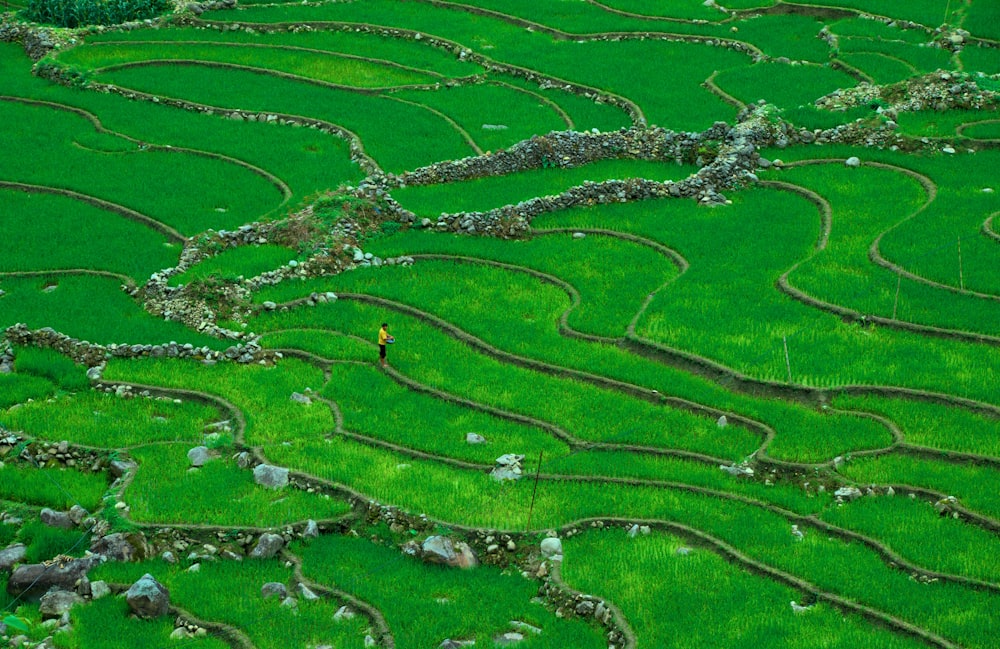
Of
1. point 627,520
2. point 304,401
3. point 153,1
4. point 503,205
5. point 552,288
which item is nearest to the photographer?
point 627,520

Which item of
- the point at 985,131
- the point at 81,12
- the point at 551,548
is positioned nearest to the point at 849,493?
the point at 551,548

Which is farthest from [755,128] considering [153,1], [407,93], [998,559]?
[153,1]

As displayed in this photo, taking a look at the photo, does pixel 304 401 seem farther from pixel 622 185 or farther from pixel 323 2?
pixel 323 2

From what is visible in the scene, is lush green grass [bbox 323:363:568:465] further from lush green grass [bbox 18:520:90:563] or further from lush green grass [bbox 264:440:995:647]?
lush green grass [bbox 18:520:90:563]

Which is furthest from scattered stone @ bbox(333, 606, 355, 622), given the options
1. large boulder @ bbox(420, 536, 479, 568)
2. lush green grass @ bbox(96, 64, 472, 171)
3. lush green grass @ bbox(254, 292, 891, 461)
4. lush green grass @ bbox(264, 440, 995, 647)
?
lush green grass @ bbox(96, 64, 472, 171)

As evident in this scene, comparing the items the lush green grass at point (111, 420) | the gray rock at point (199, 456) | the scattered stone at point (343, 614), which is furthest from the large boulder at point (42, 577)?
the lush green grass at point (111, 420)
